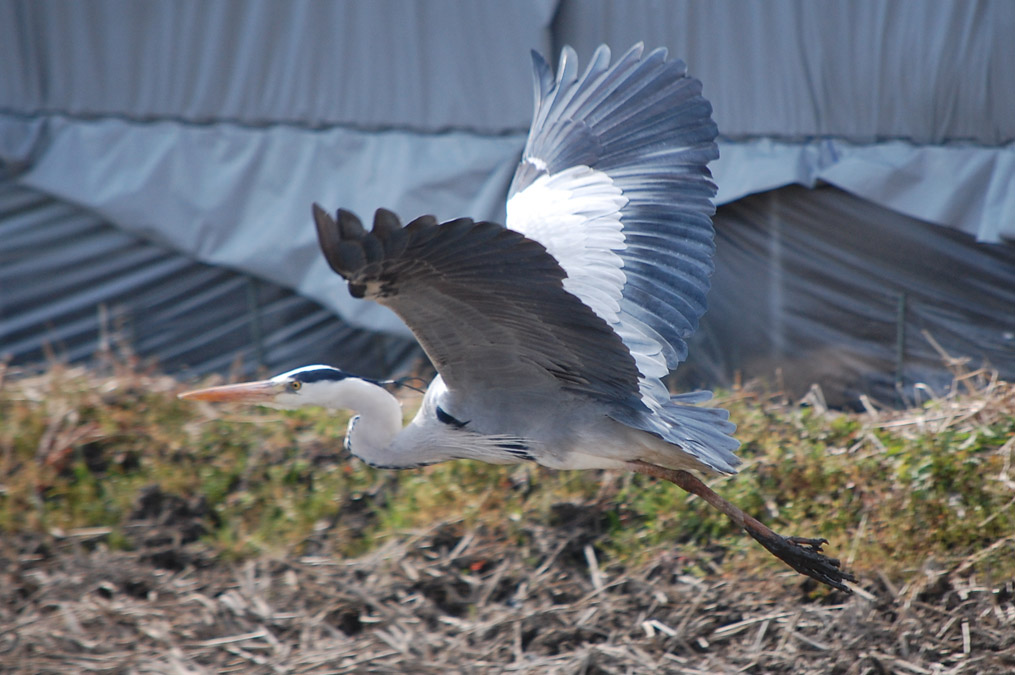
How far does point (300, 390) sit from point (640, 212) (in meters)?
1.34

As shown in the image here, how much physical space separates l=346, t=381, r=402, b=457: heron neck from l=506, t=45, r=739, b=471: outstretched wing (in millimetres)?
780

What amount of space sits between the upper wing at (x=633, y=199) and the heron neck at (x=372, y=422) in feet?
2.55

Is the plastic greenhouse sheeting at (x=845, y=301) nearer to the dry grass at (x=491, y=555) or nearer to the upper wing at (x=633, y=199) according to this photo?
the dry grass at (x=491, y=555)

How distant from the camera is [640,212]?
156 inches

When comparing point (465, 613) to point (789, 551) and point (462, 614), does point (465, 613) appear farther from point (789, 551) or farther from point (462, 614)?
point (789, 551)

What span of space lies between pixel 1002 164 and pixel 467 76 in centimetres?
309

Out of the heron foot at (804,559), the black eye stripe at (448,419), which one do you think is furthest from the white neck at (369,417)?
the heron foot at (804,559)

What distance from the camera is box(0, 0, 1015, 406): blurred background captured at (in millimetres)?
5887

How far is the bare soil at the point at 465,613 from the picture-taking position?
415 centimetres

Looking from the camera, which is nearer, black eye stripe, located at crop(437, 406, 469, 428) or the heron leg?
the heron leg

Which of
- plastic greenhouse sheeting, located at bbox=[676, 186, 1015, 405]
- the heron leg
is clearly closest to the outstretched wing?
the heron leg

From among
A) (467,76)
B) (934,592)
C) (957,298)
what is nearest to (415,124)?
(467,76)

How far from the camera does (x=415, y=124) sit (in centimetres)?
710

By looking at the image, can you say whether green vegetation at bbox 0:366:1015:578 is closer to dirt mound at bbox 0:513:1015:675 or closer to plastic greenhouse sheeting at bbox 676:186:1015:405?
dirt mound at bbox 0:513:1015:675
